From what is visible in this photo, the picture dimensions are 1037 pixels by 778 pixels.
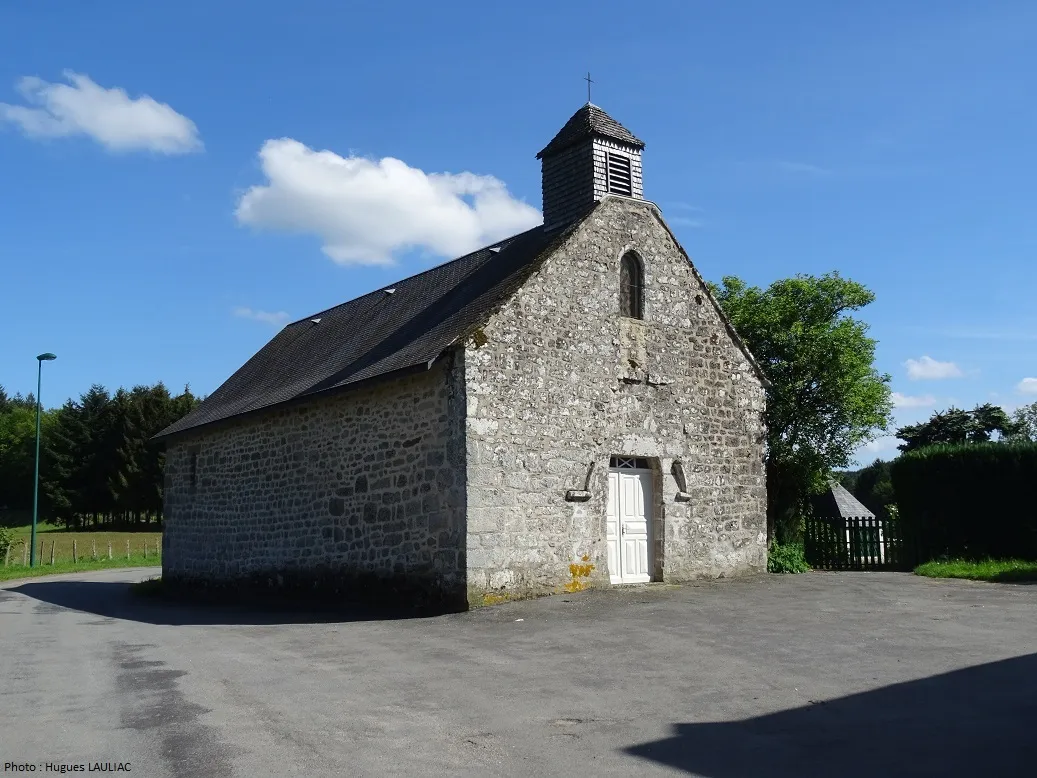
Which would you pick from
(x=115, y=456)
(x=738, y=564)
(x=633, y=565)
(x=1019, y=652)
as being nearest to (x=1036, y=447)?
(x=738, y=564)

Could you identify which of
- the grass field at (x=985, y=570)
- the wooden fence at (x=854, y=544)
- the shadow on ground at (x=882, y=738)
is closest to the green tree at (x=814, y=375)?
the wooden fence at (x=854, y=544)

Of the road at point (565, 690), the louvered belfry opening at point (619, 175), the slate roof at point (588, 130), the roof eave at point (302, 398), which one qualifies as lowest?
the road at point (565, 690)

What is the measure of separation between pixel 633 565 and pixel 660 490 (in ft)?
4.51

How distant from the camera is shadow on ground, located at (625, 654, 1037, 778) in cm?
521

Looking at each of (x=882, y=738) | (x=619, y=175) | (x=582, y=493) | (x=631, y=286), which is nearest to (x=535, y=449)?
(x=582, y=493)

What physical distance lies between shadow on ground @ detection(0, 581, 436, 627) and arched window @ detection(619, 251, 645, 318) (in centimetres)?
625

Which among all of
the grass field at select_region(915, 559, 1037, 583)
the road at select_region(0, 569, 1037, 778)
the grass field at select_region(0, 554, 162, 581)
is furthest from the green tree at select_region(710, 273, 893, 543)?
the grass field at select_region(0, 554, 162, 581)

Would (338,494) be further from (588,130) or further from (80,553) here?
(80,553)

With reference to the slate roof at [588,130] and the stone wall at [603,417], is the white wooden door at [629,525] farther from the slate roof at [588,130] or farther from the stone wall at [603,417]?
the slate roof at [588,130]

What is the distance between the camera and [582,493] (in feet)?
46.0

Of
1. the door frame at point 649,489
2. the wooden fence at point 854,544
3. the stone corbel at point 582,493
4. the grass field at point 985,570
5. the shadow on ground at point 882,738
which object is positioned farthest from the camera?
the wooden fence at point 854,544

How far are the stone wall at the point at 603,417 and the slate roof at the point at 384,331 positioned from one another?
757 millimetres

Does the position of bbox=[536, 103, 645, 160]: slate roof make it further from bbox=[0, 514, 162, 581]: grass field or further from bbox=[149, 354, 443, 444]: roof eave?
bbox=[0, 514, 162, 581]: grass field

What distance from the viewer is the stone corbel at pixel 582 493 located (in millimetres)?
13852
